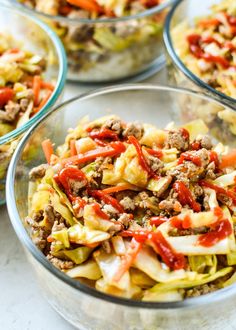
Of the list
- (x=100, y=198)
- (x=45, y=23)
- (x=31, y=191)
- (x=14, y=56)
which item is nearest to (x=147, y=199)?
(x=100, y=198)

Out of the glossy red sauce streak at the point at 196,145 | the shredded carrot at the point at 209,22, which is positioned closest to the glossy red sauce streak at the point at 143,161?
the glossy red sauce streak at the point at 196,145

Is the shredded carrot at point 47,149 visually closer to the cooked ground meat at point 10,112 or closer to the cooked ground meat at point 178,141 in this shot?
the cooked ground meat at point 10,112

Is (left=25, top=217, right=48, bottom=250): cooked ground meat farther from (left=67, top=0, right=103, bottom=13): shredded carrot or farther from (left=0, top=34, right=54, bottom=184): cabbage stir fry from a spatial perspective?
(left=67, top=0, right=103, bottom=13): shredded carrot

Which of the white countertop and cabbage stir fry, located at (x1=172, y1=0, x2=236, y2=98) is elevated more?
cabbage stir fry, located at (x1=172, y1=0, x2=236, y2=98)

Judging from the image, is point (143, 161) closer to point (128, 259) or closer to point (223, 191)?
point (223, 191)

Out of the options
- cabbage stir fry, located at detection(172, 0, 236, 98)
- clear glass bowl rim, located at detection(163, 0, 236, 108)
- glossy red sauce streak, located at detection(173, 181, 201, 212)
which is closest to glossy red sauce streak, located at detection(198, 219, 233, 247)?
glossy red sauce streak, located at detection(173, 181, 201, 212)
